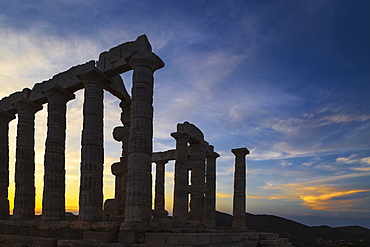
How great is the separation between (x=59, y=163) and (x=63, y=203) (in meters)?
2.62

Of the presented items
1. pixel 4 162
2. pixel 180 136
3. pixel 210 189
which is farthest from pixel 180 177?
pixel 4 162

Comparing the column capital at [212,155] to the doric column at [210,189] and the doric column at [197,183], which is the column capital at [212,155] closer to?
the doric column at [210,189]

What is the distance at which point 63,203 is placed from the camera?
1986 centimetres

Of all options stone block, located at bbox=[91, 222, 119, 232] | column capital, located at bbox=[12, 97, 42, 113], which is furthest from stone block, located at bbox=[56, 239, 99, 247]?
column capital, located at bbox=[12, 97, 42, 113]

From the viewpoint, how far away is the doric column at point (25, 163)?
70.7 feet

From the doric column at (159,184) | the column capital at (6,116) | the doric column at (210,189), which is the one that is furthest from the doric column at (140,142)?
the doric column at (159,184)

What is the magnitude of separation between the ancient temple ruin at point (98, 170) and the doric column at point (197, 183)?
58.8 inches

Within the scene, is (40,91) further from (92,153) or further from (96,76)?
(92,153)

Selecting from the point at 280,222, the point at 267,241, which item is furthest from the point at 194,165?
the point at 280,222

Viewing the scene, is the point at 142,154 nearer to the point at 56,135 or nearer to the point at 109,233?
the point at 109,233

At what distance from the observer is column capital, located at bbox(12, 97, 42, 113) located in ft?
74.0

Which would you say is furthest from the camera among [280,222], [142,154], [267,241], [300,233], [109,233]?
[280,222]

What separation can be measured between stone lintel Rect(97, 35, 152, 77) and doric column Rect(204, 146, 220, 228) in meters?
17.8

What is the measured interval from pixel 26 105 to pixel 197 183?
16.2 meters
